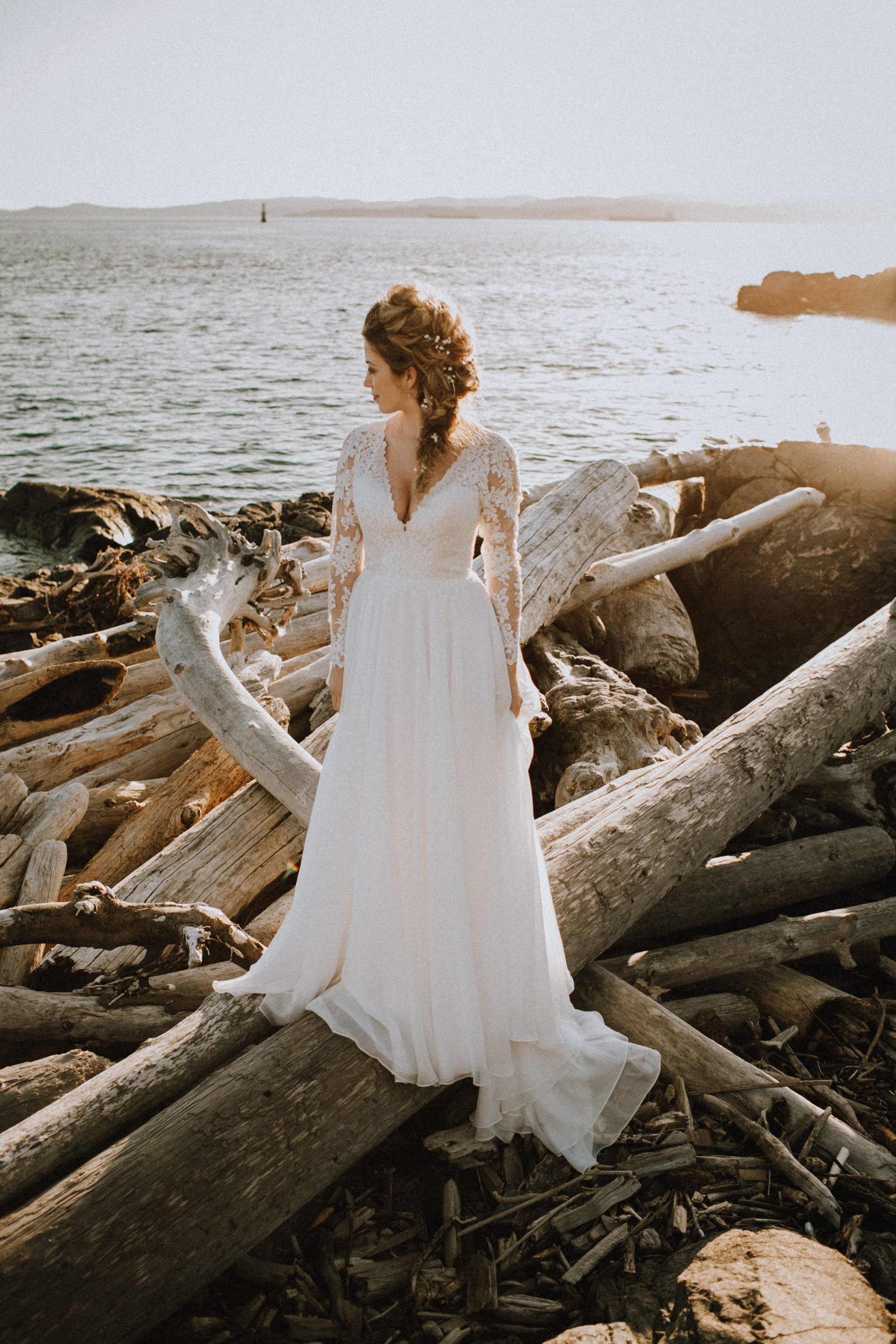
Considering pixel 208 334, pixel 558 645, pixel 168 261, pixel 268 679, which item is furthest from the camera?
pixel 168 261

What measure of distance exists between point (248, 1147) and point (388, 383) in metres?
2.75

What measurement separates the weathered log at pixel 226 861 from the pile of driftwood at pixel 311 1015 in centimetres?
2

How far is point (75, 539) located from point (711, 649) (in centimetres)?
1085

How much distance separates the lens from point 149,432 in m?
25.5

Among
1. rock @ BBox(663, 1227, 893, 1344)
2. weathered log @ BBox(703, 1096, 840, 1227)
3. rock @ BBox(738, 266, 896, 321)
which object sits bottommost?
weathered log @ BBox(703, 1096, 840, 1227)

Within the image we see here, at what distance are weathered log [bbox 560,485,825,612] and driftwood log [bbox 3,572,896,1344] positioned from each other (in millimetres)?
3421

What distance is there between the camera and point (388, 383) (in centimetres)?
330

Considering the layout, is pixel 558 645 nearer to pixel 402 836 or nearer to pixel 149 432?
pixel 402 836

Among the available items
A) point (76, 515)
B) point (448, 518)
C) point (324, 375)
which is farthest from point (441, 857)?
point (324, 375)

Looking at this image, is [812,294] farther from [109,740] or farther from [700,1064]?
[700,1064]

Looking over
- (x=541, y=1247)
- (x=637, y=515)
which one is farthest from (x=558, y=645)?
(x=541, y=1247)

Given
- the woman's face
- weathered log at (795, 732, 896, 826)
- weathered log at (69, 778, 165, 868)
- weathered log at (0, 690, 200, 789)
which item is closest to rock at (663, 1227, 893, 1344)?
the woman's face

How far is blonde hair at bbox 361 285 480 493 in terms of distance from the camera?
3.17 metres

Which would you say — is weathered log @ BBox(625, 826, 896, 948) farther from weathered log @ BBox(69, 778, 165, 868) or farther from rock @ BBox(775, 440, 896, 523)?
rock @ BBox(775, 440, 896, 523)
